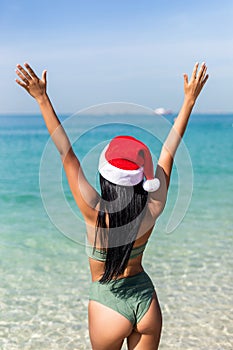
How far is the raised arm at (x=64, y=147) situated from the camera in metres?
2.36

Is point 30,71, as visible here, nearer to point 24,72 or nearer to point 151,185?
point 24,72

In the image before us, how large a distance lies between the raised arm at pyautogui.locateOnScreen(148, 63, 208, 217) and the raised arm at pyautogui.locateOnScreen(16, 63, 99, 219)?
1.03 ft

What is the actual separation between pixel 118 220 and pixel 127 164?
0.84 feet

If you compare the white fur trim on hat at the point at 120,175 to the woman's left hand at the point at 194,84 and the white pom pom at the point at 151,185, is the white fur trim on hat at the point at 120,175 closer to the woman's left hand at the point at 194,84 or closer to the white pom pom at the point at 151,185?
the white pom pom at the point at 151,185

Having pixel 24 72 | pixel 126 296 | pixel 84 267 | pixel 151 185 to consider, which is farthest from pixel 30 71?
pixel 84 267

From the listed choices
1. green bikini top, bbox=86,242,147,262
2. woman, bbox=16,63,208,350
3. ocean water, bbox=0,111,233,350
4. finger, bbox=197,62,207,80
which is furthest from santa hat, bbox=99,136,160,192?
finger, bbox=197,62,207,80

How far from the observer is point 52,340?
4453mm

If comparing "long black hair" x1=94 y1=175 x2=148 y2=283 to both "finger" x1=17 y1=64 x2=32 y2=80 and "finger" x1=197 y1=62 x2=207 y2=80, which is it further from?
"finger" x1=197 y1=62 x2=207 y2=80

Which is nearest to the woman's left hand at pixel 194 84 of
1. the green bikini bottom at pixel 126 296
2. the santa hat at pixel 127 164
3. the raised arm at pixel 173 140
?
the raised arm at pixel 173 140

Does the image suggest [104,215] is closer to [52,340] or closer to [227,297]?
[52,340]

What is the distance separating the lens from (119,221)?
2.37 metres

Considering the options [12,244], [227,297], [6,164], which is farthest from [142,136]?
[227,297]

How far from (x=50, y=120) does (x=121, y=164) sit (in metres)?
0.40

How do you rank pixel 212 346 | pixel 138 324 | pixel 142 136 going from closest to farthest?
1. pixel 138 324
2. pixel 212 346
3. pixel 142 136
